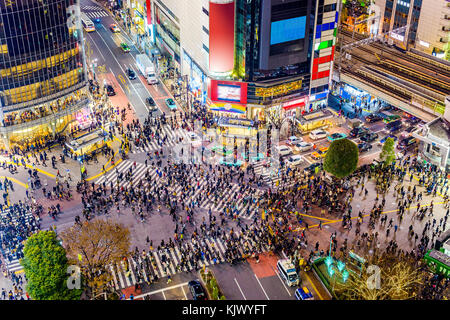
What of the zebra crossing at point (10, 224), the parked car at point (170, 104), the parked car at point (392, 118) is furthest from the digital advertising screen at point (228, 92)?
the zebra crossing at point (10, 224)

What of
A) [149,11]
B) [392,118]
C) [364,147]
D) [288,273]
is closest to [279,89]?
[364,147]

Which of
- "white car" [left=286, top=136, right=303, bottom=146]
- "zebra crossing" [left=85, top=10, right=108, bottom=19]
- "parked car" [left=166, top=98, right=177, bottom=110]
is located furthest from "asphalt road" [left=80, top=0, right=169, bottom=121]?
"white car" [left=286, top=136, right=303, bottom=146]

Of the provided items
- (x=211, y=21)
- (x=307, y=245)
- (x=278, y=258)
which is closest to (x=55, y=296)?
(x=278, y=258)

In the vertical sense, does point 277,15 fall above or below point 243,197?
above

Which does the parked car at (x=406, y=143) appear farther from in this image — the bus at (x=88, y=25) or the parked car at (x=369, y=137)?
the bus at (x=88, y=25)

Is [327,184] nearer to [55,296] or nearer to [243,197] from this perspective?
[243,197]
